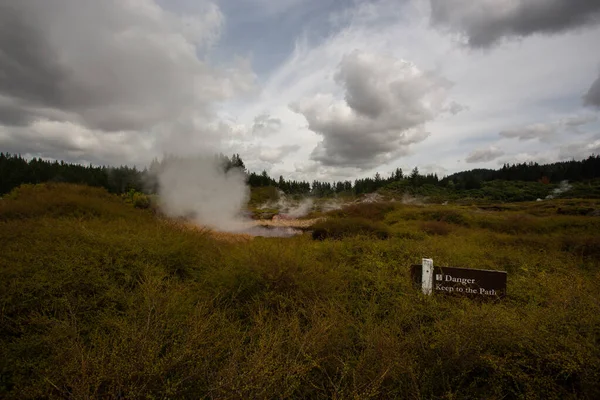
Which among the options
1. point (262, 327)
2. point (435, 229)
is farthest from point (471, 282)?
point (435, 229)

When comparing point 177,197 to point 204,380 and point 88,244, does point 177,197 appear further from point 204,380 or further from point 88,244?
point 204,380

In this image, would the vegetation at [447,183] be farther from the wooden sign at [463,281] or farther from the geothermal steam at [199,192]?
the wooden sign at [463,281]

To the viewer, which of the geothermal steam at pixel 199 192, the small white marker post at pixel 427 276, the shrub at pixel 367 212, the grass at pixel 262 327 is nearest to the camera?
the grass at pixel 262 327

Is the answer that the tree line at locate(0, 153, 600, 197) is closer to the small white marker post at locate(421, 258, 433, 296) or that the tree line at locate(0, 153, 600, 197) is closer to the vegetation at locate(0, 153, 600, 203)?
the vegetation at locate(0, 153, 600, 203)

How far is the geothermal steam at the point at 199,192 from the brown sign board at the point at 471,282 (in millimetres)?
12856

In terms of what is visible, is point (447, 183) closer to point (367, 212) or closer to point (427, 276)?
point (367, 212)

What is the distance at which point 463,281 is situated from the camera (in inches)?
186

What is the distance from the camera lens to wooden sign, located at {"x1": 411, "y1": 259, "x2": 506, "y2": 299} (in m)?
4.57

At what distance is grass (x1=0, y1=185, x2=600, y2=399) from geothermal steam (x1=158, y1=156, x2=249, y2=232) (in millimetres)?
9596

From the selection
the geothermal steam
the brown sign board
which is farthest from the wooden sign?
the geothermal steam

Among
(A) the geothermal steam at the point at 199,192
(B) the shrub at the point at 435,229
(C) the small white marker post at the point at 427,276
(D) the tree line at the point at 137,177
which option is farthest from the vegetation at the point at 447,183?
(C) the small white marker post at the point at 427,276

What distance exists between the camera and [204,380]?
283cm

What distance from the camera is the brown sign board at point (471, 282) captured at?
180 inches

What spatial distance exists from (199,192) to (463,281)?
15.8m
